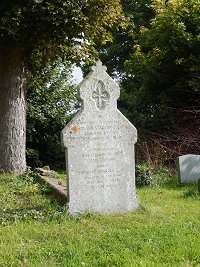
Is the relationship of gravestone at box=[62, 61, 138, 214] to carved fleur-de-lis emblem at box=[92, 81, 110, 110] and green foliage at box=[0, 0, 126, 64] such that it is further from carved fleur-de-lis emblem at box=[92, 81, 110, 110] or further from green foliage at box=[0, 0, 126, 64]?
green foliage at box=[0, 0, 126, 64]

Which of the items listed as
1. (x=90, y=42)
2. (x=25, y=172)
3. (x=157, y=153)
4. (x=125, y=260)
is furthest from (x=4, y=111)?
(x=125, y=260)

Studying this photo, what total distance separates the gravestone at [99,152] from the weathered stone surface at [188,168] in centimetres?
458

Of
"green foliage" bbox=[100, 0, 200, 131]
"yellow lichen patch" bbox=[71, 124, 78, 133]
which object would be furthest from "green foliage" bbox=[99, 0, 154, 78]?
"yellow lichen patch" bbox=[71, 124, 78, 133]

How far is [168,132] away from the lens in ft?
54.7

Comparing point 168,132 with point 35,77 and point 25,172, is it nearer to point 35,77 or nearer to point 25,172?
point 35,77

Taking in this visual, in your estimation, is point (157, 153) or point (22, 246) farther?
point (157, 153)

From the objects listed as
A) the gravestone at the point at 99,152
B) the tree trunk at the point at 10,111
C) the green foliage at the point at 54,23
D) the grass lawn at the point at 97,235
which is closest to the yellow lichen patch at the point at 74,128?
the gravestone at the point at 99,152

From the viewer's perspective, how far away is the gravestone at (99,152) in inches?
292

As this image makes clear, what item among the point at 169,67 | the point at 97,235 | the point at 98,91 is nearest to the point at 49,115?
the point at 169,67

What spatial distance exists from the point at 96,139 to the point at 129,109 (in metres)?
12.9

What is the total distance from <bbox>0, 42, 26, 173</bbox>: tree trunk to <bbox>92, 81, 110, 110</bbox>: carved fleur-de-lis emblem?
515 centimetres

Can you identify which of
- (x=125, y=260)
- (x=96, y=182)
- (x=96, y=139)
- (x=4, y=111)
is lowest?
(x=125, y=260)

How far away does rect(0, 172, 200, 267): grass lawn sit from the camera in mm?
5168

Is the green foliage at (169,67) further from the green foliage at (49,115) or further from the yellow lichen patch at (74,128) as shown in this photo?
the yellow lichen patch at (74,128)
